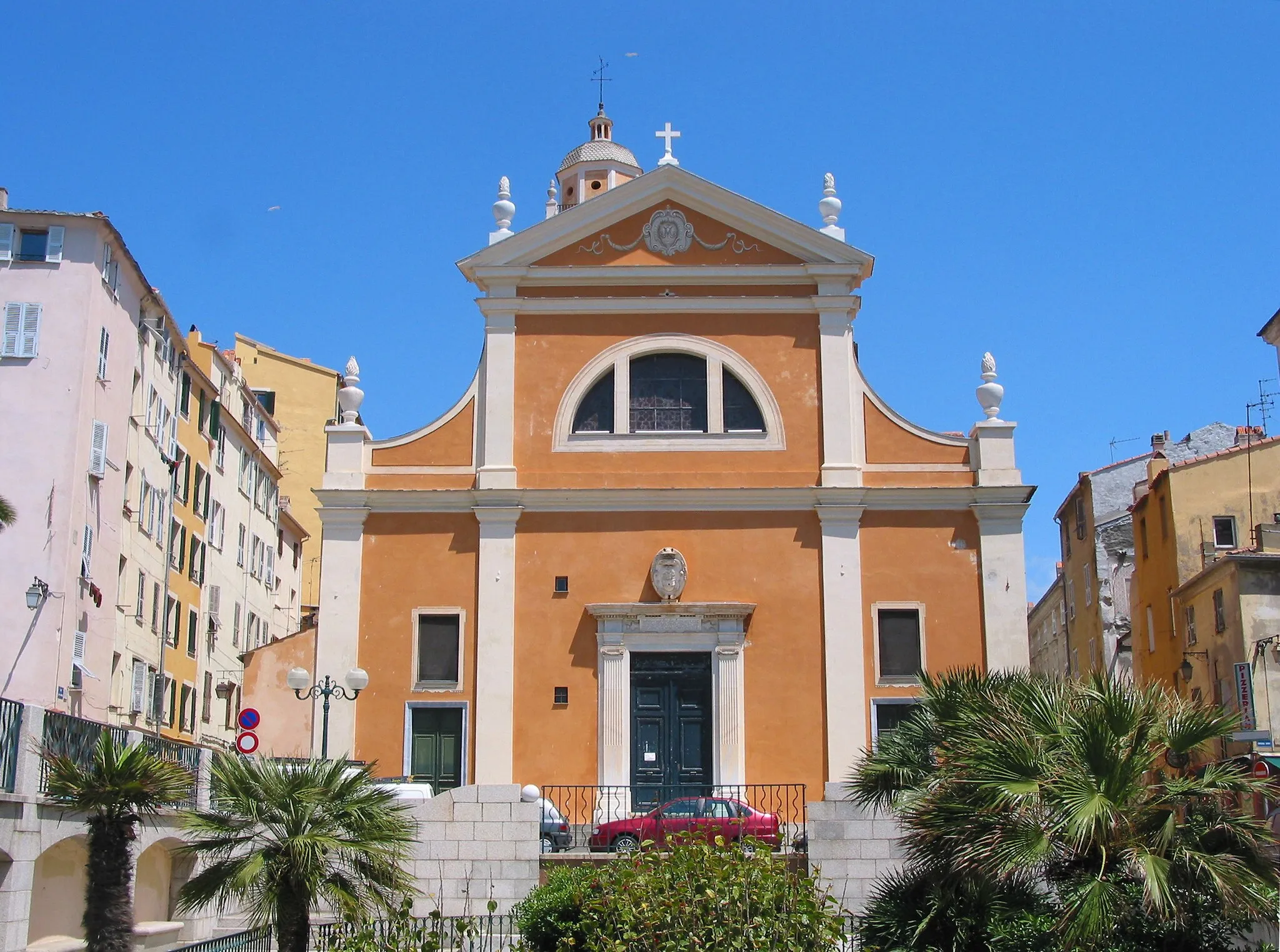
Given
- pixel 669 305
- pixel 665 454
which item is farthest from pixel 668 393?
pixel 669 305

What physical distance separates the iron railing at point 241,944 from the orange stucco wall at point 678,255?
1332cm

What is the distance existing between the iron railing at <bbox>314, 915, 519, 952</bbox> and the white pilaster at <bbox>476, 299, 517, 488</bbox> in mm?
8295

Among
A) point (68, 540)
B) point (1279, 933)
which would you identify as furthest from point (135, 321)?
point (1279, 933)

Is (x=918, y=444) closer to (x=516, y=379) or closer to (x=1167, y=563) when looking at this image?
(x=516, y=379)

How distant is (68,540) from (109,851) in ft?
52.8

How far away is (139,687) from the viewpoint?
109 ft

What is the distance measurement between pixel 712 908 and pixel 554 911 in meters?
3.59

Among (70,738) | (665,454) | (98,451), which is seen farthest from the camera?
(98,451)

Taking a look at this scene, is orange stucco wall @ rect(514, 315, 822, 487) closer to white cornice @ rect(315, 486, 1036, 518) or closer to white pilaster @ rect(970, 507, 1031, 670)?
white cornice @ rect(315, 486, 1036, 518)

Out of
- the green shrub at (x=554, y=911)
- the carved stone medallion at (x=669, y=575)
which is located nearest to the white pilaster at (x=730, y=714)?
the carved stone medallion at (x=669, y=575)

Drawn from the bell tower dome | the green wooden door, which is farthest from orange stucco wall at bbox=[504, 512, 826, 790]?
the bell tower dome

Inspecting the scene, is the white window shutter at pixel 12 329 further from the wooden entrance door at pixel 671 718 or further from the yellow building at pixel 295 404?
the yellow building at pixel 295 404

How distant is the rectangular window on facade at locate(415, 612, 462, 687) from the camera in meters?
24.8

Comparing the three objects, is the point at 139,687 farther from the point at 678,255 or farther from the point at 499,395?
the point at 678,255
